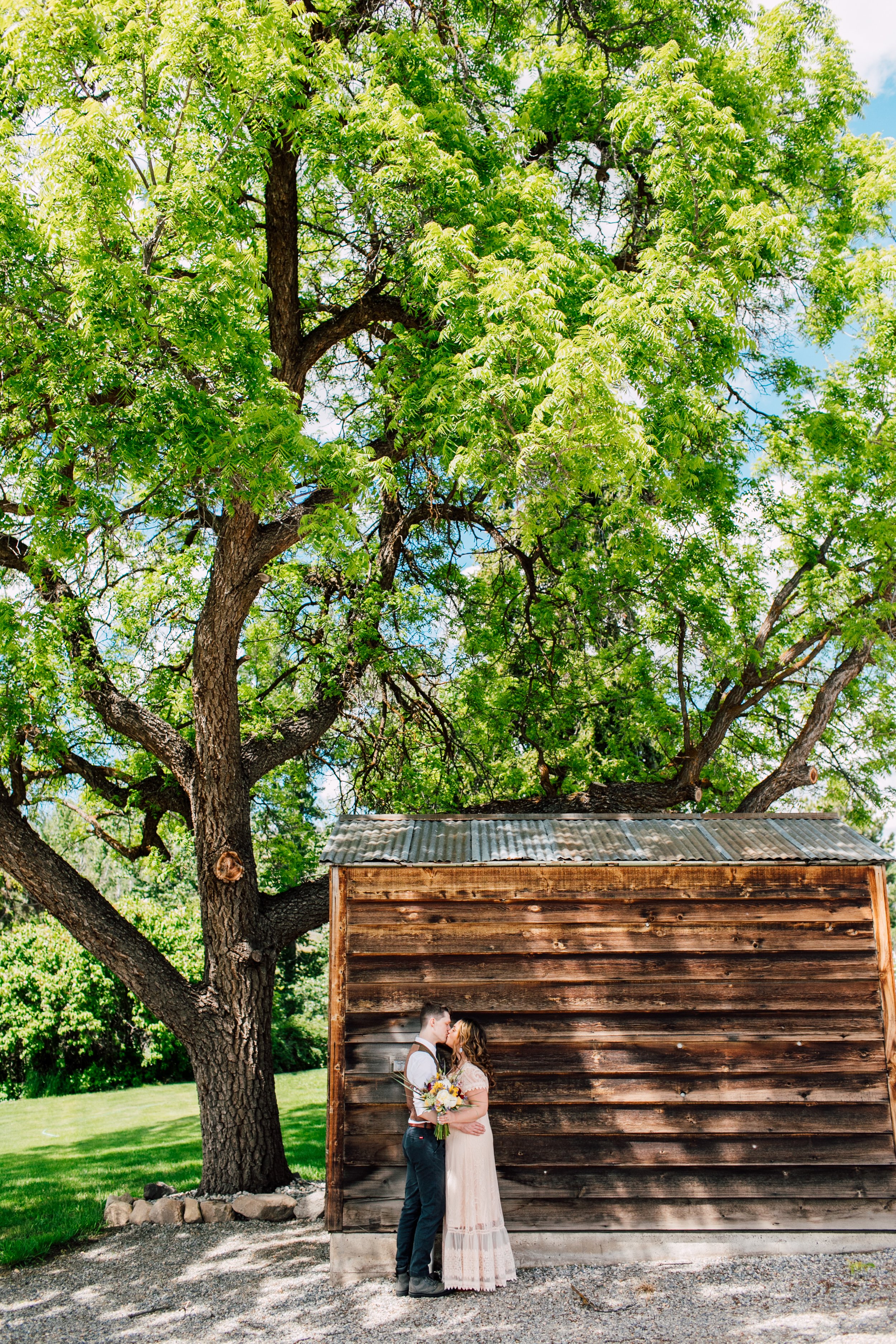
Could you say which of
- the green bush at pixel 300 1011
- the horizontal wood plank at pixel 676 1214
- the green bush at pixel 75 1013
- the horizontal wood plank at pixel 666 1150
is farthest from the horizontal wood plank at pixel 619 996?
the green bush at pixel 300 1011

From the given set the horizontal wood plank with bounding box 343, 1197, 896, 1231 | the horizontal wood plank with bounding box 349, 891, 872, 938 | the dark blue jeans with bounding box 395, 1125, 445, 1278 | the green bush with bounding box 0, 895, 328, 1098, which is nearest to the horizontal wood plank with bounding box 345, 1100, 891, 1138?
the horizontal wood plank with bounding box 343, 1197, 896, 1231

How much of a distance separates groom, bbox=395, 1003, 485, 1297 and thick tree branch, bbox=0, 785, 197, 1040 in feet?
10.1

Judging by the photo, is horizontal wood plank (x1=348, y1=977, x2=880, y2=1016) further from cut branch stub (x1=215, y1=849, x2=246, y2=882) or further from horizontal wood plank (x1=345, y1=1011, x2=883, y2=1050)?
cut branch stub (x1=215, y1=849, x2=246, y2=882)

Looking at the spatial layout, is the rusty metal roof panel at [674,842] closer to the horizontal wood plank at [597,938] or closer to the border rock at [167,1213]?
the horizontal wood plank at [597,938]

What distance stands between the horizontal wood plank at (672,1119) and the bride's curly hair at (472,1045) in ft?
1.89

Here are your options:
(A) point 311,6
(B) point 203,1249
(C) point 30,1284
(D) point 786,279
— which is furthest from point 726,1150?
(A) point 311,6

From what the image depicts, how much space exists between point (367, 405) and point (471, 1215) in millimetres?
7708

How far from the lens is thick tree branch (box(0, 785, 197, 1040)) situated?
779 cm

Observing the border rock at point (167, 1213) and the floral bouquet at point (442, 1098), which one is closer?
the floral bouquet at point (442, 1098)

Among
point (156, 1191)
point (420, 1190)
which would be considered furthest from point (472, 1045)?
point (156, 1191)

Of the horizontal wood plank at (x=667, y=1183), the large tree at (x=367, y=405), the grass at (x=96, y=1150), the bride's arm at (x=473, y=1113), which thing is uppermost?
the large tree at (x=367, y=405)

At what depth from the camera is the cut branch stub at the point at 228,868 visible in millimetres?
8242

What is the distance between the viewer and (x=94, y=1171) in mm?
10648

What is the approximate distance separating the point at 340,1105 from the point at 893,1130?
3.57m
